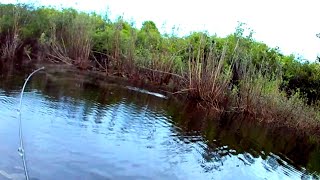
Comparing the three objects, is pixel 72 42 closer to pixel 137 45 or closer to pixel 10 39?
pixel 10 39

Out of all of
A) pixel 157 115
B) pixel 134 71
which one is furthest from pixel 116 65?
pixel 157 115

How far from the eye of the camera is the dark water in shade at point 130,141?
738 cm

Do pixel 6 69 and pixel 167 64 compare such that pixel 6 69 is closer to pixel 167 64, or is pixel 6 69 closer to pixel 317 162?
pixel 167 64

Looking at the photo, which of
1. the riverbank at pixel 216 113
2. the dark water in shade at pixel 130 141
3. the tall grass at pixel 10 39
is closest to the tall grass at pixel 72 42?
the riverbank at pixel 216 113

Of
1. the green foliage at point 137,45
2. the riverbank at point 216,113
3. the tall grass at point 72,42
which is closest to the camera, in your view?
the riverbank at point 216,113

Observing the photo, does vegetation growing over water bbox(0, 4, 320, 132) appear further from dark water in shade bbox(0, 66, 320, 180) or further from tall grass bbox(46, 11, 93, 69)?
dark water in shade bbox(0, 66, 320, 180)

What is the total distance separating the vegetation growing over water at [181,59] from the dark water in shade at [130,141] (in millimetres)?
1410

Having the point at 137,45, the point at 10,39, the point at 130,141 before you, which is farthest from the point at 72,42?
the point at 130,141

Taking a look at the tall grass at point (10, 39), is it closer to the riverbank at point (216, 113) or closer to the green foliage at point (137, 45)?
the green foliage at point (137, 45)

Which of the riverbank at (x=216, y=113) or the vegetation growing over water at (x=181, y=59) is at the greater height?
the vegetation growing over water at (x=181, y=59)

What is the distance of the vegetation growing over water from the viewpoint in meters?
16.0

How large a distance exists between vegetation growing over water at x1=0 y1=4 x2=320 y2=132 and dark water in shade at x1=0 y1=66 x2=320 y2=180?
1.41 m

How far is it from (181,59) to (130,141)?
11522 mm

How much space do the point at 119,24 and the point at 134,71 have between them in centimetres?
346
